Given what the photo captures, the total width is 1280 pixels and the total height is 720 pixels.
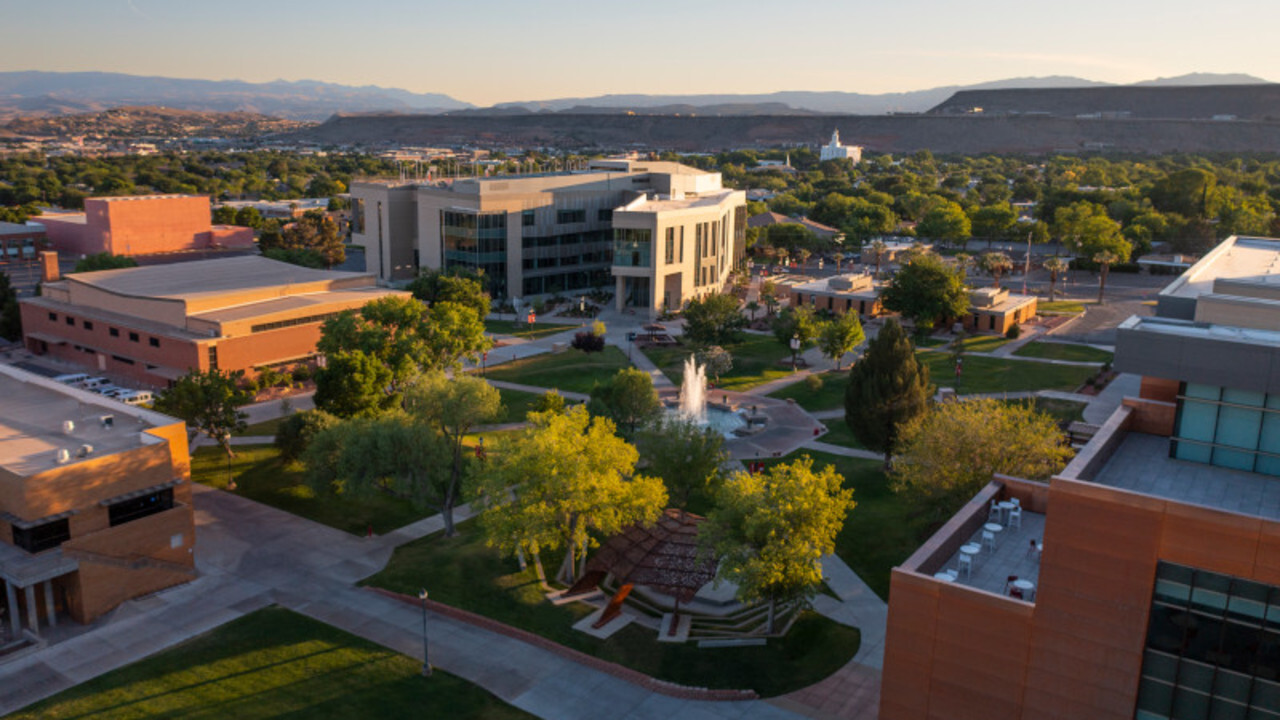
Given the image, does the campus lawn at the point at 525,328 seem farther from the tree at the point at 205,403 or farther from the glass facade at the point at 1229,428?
the glass facade at the point at 1229,428

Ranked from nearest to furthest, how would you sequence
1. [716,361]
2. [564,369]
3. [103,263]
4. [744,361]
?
[716,361] → [564,369] → [744,361] → [103,263]

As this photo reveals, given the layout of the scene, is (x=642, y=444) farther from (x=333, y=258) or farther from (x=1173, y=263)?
(x=1173, y=263)

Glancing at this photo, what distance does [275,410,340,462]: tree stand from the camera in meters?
46.6

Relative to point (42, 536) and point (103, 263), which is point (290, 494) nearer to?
point (42, 536)

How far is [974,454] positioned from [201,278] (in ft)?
207

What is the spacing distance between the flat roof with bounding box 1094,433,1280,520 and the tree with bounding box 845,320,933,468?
19.6 metres

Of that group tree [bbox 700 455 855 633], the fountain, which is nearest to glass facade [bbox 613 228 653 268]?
the fountain

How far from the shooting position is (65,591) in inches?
1372

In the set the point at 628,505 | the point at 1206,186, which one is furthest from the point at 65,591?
the point at 1206,186

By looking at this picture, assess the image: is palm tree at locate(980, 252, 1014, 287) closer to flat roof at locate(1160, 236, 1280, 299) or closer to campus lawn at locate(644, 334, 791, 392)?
campus lawn at locate(644, 334, 791, 392)

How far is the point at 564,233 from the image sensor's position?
10325 cm

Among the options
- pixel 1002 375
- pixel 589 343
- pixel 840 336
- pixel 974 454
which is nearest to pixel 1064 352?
pixel 1002 375

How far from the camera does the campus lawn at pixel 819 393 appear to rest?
208ft

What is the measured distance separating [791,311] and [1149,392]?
1921 inches
